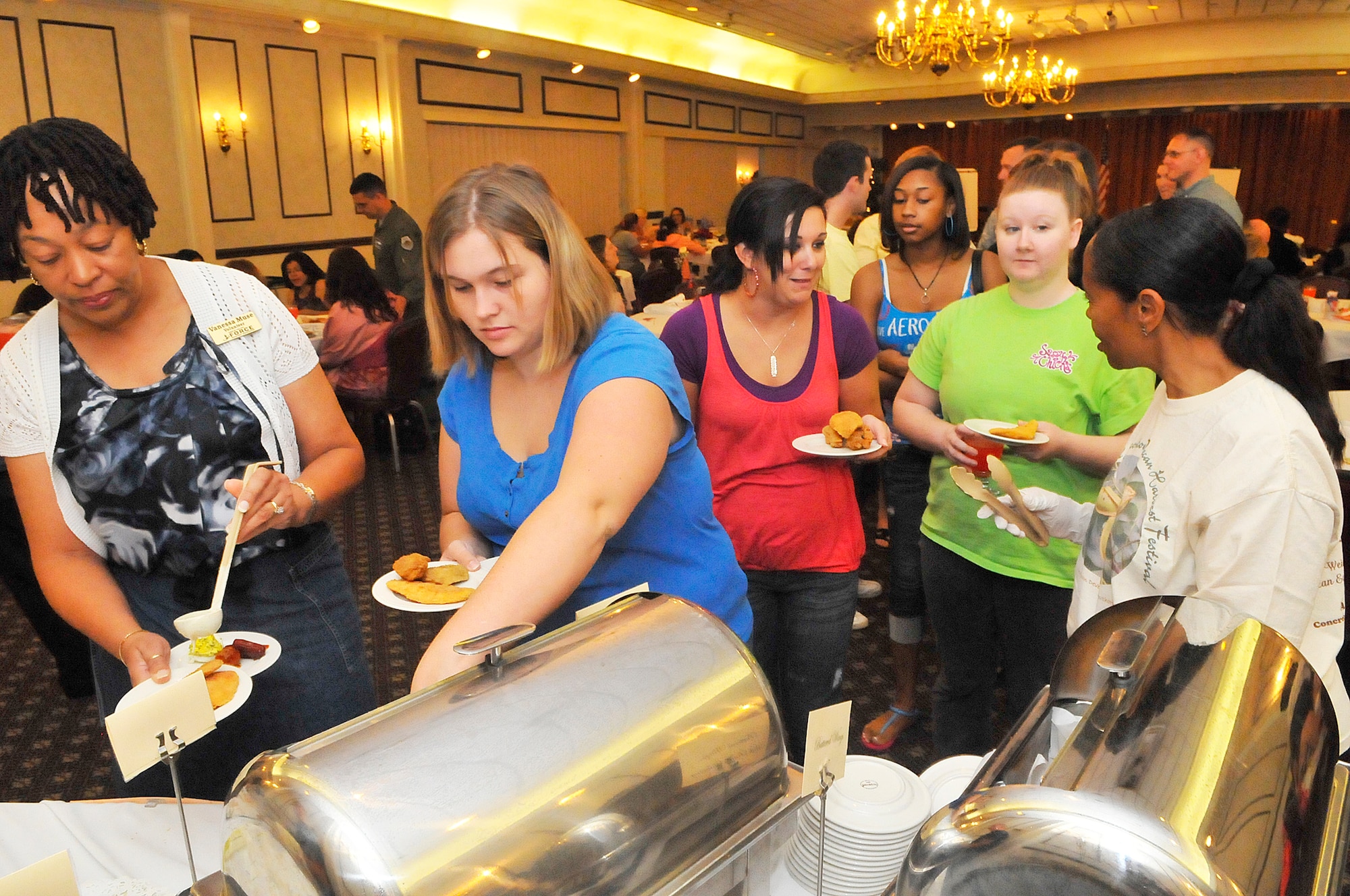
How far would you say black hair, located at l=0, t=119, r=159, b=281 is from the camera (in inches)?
51.8

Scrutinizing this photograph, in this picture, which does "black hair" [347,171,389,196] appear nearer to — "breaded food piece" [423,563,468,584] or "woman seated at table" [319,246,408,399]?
"woman seated at table" [319,246,408,399]

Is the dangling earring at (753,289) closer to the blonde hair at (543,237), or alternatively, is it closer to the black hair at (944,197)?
the blonde hair at (543,237)

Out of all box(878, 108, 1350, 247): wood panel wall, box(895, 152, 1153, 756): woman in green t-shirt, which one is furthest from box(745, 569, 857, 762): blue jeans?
box(878, 108, 1350, 247): wood panel wall

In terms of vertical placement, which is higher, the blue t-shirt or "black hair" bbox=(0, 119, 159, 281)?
"black hair" bbox=(0, 119, 159, 281)

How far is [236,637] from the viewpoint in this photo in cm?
140

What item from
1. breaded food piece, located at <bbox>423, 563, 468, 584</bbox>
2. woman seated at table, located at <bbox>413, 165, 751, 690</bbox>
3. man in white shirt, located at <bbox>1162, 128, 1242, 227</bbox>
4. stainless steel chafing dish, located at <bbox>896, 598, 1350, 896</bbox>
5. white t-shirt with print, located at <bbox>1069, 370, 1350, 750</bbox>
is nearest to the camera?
stainless steel chafing dish, located at <bbox>896, 598, 1350, 896</bbox>

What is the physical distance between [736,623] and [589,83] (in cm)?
1217

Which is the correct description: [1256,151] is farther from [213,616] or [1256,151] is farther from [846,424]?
[213,616]

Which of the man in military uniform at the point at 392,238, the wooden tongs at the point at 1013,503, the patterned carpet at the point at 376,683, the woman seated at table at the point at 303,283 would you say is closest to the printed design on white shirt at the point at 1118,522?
the wooden tongs at the point at 1013,503

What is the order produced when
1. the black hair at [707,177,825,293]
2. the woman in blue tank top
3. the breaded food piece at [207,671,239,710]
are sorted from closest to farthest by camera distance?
1. the breaded food piece at [207,671,239,710]
2. the black hair at [707,177,825,293]
3. the woman in blue tank top

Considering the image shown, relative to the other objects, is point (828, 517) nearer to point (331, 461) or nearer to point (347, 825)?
point (331, 461)

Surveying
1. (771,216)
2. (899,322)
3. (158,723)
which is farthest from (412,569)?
(899,322)

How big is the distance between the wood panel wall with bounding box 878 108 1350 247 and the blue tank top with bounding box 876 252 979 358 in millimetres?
11869

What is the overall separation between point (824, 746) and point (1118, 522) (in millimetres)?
721
